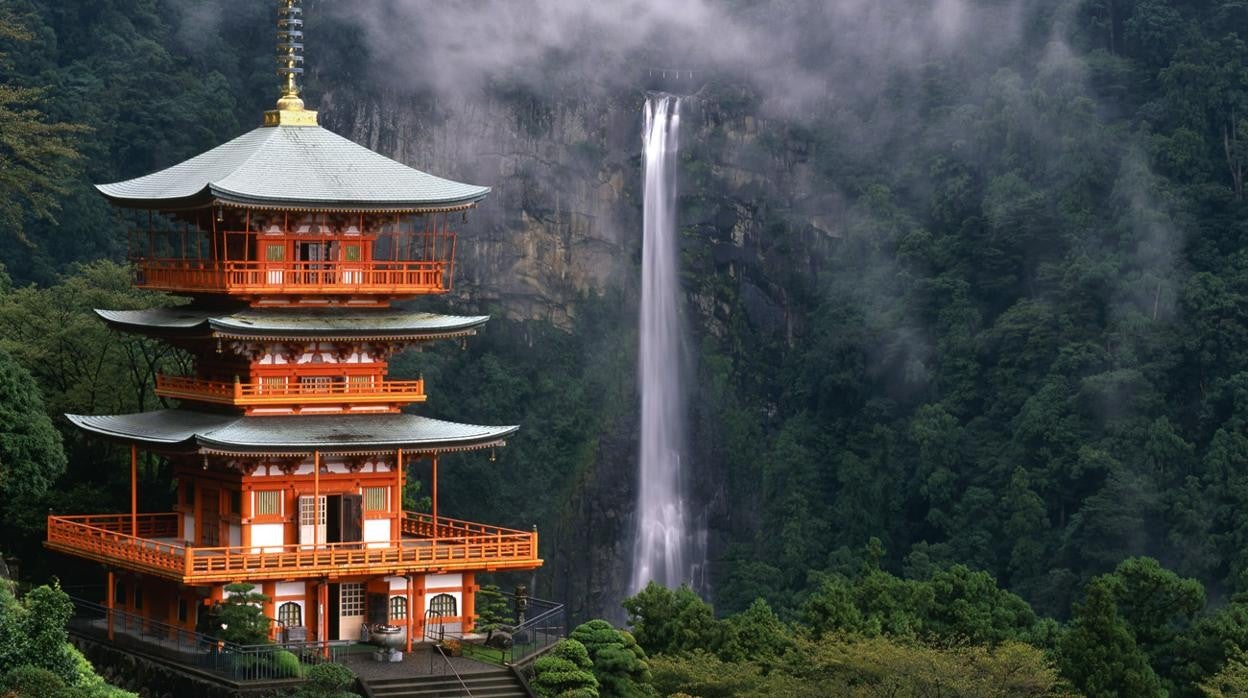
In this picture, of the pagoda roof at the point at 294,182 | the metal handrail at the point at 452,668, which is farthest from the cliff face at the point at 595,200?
the metal handrail at the point at 452,668

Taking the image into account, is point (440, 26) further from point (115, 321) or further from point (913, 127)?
point (115, 321)

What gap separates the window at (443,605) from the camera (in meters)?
48.4

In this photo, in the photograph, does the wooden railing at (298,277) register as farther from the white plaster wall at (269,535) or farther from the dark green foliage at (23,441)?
the white plaster wall at (269,535)

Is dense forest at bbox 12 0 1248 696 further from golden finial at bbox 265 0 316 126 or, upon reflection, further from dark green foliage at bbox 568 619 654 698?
dark green foliage at bbox 568 619 654 698

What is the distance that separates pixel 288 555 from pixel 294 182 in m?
6.68

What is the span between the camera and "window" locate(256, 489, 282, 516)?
48.1 meters

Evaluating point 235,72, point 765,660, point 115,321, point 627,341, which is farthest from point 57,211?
point 765,660

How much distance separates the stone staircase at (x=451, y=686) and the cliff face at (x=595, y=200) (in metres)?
54.5

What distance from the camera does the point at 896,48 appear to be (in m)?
102

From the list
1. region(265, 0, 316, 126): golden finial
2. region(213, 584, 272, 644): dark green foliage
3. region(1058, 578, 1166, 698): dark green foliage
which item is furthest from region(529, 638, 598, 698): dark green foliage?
region(265, 0, 316, 126): golden finial

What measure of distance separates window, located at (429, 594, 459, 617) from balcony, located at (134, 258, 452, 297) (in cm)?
544

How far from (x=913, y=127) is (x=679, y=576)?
18.2 meters

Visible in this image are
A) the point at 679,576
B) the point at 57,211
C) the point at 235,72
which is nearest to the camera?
the point at 57,211

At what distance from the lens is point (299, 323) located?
1905 inches
